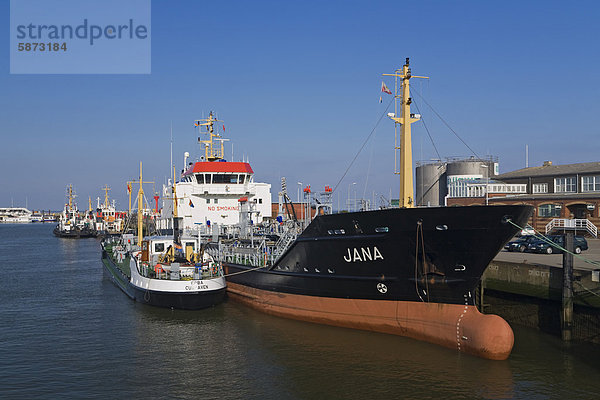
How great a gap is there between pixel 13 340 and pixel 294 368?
1087 cm

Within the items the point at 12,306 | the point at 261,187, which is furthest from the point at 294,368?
the point at 261,187

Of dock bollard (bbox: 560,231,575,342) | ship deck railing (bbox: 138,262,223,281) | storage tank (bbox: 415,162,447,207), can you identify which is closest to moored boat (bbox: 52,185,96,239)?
storage tank (bbox: 415,162,447,207)

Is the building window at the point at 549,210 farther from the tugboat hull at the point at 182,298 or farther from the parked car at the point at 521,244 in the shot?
the tugboat hull at the point at 182,298

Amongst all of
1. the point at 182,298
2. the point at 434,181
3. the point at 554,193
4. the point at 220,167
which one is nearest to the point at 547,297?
the point at 182,298

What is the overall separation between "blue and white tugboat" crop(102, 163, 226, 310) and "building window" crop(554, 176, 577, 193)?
32136 mm

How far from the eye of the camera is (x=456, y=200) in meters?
45.1

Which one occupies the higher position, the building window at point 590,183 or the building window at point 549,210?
the building window at point 590,183

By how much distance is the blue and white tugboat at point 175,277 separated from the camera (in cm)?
2084

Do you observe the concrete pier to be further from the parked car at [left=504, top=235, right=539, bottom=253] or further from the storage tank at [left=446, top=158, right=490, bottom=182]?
the storage tank at [left=446, top=158, right=490, bottom=182]

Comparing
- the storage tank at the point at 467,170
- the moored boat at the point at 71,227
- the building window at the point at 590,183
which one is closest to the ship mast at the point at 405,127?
the building window at the point at 590,183

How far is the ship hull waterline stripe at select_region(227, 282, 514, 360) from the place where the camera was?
576 inches

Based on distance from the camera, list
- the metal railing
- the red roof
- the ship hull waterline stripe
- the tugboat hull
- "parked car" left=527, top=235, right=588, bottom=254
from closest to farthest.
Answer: the ship hull waterline stripe → the tugboat hull → "parked car" left=527, top=235, right=588, bottom=254 → the red roof → the metal railing

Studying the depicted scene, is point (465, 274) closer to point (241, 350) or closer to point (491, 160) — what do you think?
point (241, 350)

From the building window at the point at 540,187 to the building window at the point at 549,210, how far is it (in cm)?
601
